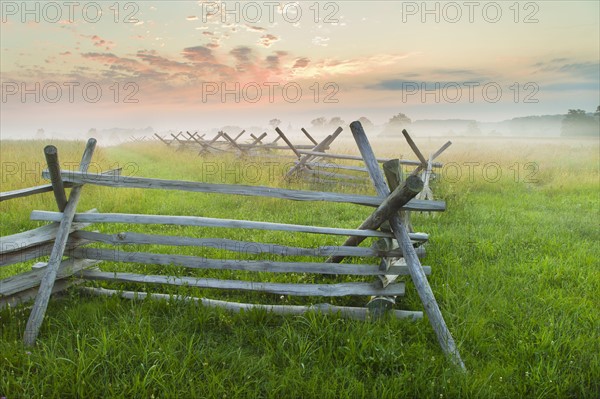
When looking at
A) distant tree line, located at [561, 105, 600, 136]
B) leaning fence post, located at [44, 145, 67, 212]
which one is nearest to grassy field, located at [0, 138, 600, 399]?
leaning fence post, located at [44, 145, 67, 212]

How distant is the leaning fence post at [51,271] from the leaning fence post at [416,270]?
257 centimetres

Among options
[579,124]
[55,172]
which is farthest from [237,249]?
[579,124]

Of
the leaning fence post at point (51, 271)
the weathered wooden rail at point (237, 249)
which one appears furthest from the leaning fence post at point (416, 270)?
the leaning fence post at point (51, 271)

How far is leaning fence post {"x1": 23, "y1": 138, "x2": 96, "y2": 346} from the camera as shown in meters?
3.44

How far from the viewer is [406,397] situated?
9.08 ft

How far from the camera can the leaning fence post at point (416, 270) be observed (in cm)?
323

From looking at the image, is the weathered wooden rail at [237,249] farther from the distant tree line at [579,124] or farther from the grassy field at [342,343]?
the distant tree line at [579,124]

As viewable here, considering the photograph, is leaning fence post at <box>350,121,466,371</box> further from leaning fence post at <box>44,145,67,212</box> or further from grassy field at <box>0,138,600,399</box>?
leaning fence post at <box>44,145,67,212</box>

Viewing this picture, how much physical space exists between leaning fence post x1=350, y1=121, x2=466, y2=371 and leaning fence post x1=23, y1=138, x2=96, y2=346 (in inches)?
101

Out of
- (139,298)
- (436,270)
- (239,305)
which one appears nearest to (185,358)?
(239,305)

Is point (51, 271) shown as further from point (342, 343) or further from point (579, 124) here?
point (579, 124)

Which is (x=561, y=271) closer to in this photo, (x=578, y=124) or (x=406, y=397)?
(x=406, y=397)

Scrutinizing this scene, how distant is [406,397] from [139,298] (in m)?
2.62

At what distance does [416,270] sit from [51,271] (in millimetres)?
3171
